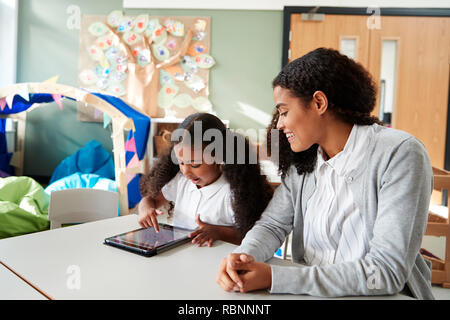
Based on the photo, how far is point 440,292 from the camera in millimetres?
1960

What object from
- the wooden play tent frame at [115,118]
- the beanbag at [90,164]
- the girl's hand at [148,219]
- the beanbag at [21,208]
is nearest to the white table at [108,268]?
the girl's hand at [148,219]

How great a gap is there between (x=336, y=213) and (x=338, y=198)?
40 millimetres

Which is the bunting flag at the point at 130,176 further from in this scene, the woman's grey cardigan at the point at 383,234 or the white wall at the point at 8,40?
the white wall at the point at 8,40

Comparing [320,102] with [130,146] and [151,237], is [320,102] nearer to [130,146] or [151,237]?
[151,237]

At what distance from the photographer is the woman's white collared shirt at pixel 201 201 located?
1.22 m

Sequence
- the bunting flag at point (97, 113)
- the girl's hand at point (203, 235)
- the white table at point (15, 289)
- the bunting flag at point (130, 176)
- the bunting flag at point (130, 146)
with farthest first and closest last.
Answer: the bunting flag at point (97, 113), the bunting flag at point (130, 146), the bunting flag at point (130, 176), the girl's hand at point (203, 235), the white table at point (15, 289)

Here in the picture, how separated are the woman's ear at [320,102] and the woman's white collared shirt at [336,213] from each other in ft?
0.33

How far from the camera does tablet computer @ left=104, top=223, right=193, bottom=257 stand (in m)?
0.90

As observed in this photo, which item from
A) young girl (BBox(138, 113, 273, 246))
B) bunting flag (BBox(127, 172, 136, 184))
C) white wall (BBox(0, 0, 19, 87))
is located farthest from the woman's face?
white wall (BBox(0, 0, 19, 87))

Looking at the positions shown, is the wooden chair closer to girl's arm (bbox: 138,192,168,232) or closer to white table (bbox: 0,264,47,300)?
girl's arm (bbox: 138,192,168,232)

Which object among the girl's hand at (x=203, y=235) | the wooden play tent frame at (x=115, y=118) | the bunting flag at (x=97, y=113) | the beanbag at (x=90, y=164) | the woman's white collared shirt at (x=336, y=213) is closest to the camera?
the woman's white collared shirt at (x=336, y=213)

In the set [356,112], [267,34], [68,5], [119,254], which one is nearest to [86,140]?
[68,5]

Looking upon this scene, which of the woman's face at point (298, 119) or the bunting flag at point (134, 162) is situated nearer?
the woman's face at point (298, 119)
